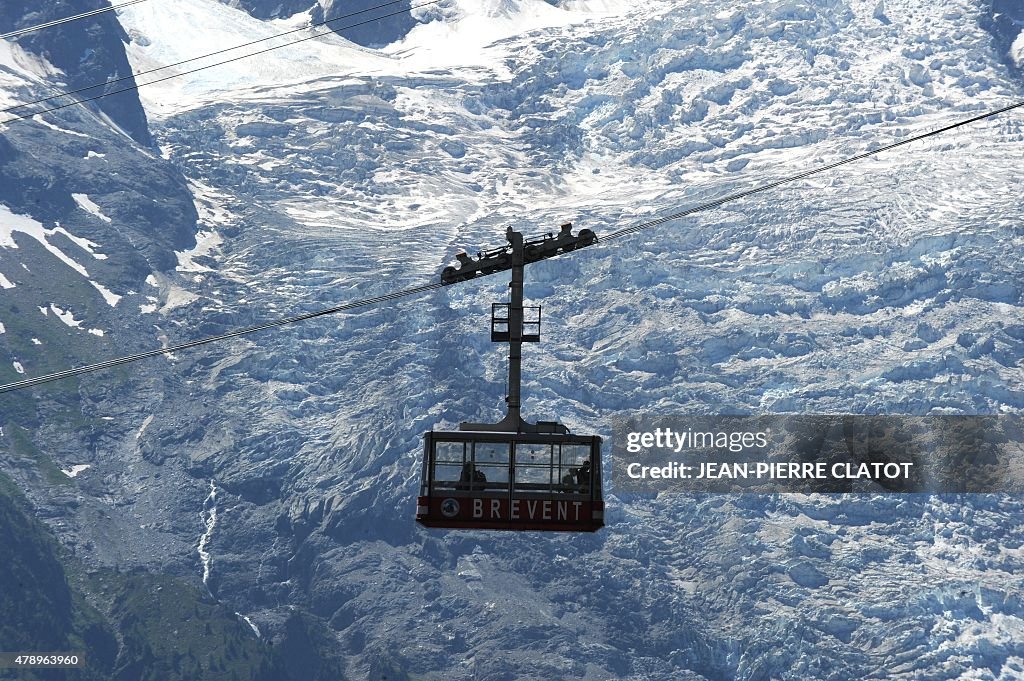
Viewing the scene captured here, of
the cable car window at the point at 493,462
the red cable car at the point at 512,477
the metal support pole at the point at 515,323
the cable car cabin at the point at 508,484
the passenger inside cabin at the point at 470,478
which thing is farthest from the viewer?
the passenger inside cabin at the point at 470,478

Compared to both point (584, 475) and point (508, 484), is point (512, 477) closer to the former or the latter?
point (508, 484)

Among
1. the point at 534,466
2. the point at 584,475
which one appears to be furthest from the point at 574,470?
the point at 534,466

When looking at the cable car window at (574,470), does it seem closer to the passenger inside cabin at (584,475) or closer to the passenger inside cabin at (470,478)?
the passenger inside cabin at (584,475)

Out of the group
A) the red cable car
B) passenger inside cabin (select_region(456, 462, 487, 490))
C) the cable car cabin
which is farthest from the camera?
passenger inside cabin (select_region(456, 462, 487, 490))

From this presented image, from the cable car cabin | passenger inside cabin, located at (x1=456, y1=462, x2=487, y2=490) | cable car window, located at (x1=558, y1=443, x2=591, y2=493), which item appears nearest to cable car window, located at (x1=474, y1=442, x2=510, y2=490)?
the cable car cabin

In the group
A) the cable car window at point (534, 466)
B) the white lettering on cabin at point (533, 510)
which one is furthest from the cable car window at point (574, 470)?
the white lettering on cabin at point (533, 510)

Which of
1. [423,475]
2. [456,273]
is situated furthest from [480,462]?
[456,273]

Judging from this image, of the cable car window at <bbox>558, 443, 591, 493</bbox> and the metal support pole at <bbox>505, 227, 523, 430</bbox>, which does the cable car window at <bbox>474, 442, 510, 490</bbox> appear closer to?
the metal support pole at <bbox>505, 227, 523, 430</bbox>
